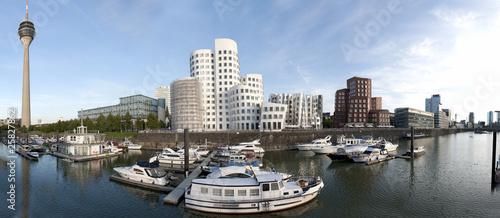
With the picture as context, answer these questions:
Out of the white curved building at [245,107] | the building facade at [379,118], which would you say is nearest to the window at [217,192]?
the white curved building at [245,107]

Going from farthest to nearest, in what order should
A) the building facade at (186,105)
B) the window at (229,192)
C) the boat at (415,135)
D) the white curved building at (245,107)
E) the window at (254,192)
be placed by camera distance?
the boat at (415,135) < the white curved building at (245,107) < the building facade at (186,105) < the window at (254,192) < the window at (229,192)

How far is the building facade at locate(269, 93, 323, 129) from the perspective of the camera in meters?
122

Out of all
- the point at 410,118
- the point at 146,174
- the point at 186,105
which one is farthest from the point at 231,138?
the point at 410,118

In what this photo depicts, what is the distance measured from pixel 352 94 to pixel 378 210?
466 feet

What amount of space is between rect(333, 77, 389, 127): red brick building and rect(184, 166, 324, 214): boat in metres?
128

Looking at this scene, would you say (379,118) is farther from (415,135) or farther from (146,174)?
(146,174)

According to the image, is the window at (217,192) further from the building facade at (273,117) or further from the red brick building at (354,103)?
the red brick building at (354,103)

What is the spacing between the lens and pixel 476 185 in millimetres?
33062

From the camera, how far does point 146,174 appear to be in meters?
32.6

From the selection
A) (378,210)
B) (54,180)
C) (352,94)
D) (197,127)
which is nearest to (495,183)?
(378,210)

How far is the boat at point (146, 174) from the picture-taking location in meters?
31.8

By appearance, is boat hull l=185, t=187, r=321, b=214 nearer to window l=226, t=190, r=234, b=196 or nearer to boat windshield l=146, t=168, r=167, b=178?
window l=226, t=190, r=234, b=196

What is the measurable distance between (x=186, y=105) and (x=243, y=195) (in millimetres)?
80747

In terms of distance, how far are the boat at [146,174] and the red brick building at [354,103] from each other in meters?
129
